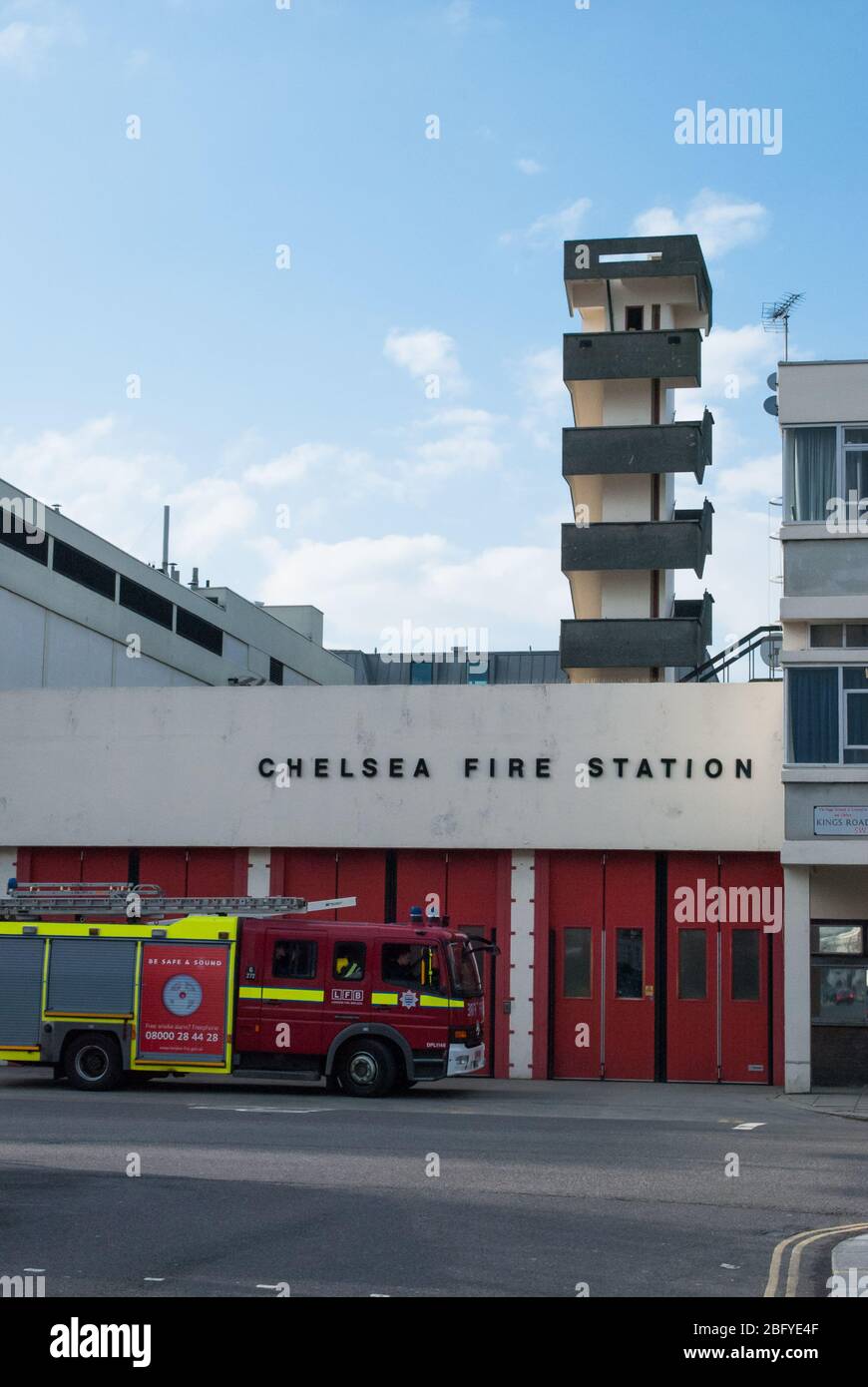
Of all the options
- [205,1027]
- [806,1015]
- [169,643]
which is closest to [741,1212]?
[205,1027]

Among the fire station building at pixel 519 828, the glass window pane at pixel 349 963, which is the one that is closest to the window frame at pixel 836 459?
the fire station building at pixel 519 828

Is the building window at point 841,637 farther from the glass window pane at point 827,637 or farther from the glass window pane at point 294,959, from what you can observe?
the glass window pane at point 294,959

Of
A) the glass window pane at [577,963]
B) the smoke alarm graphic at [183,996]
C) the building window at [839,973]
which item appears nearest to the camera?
the smoke alarm graphic at [183,996]

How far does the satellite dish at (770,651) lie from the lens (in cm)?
2980

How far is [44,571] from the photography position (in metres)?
41.1

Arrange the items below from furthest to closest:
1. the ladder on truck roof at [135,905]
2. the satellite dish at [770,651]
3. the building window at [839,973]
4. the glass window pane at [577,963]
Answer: the satellite dish at [770,651] → the glass window pane at [577,963] → the building window at [839,973] → the ladder on truck roof at [135,905]

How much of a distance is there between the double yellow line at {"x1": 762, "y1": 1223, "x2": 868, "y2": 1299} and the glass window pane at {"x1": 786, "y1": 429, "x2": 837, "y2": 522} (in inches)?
620

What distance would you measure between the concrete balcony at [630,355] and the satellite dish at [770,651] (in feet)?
35.1

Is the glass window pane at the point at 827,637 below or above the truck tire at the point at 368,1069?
above

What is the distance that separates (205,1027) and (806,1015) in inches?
366

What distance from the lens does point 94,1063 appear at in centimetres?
2358

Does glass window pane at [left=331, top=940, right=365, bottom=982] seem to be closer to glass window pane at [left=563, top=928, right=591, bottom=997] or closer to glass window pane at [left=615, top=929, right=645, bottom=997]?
glass window pane at [left=563, top=928, right=591, bottom=997]
